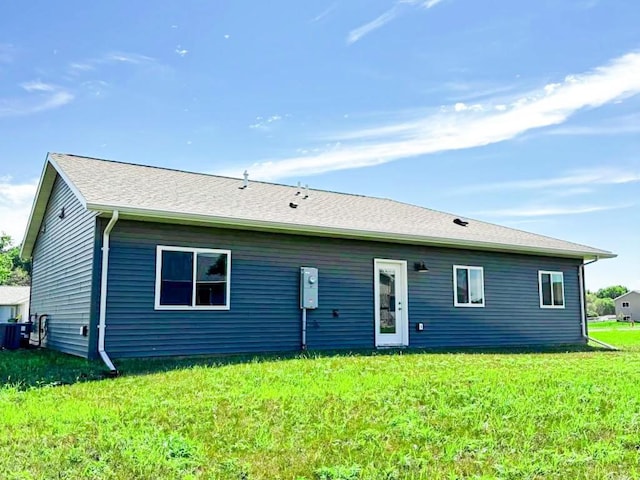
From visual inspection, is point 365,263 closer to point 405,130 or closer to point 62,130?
point 405,130

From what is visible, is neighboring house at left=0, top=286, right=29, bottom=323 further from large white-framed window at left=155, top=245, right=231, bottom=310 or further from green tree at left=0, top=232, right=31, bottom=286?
large white-framed window at left=155, top=245, right=231, bottom=310

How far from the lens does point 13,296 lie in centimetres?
3052

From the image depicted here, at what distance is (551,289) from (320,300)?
6.63 metres

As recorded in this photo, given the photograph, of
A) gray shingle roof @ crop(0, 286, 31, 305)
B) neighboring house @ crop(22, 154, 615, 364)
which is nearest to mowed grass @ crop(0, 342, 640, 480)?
neighboring house @ crop(22, 154, 615, 364)

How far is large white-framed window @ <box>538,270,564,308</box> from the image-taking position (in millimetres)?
13742

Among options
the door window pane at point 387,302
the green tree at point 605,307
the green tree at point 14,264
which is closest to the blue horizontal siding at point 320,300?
the door window pane at point 387,302

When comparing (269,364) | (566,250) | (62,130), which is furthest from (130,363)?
(566,250)

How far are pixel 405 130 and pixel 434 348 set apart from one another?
5.58 m

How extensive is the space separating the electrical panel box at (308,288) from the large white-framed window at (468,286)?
3.57 m

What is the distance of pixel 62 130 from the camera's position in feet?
45.9

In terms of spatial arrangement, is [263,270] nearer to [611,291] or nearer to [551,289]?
[551,289]

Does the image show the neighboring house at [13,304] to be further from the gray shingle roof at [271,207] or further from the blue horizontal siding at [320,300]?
the blue horizontal siding at [320,300]

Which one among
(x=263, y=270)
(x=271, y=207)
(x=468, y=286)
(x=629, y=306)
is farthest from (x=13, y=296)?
(x=629, y=306)

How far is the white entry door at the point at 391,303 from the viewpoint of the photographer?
37.5 feet
